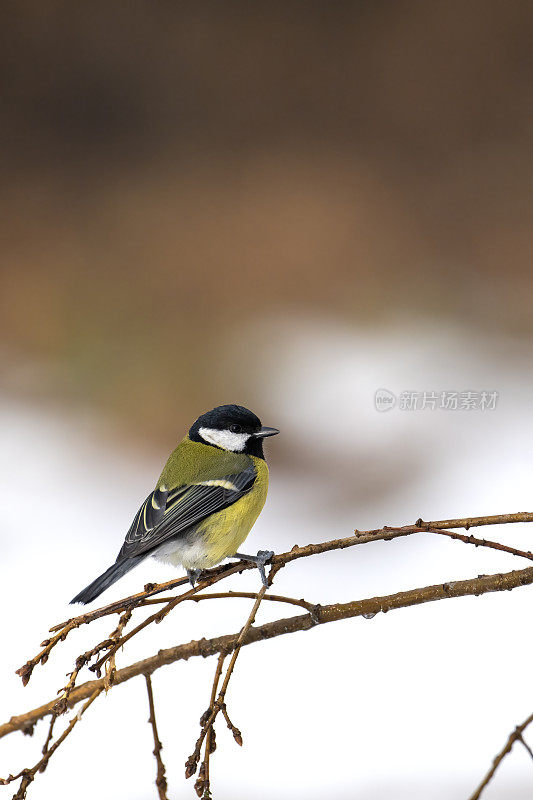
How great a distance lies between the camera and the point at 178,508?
0.79 m

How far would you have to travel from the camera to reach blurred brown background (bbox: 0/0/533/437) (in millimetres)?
2850

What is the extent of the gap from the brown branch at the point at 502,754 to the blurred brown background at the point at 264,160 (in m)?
2.30

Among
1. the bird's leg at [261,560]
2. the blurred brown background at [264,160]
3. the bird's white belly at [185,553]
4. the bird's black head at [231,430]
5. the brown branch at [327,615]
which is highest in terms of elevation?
the blurred brown background at [264,160]

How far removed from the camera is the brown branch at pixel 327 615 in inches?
22.9

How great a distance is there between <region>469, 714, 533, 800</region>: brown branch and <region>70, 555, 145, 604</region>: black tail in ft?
0.97

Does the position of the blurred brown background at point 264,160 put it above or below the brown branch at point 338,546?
above

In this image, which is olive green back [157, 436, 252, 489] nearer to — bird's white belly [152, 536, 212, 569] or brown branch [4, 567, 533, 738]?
bird's white belly [152, 536, 212, 569]

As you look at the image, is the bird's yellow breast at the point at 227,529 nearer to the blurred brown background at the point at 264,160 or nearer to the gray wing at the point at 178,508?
the gray wing at the point at 178,508

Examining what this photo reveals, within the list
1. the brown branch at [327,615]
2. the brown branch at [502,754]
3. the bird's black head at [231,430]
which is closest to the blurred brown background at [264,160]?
the bird's black head at [231,430]

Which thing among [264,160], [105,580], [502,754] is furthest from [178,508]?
[264,160]

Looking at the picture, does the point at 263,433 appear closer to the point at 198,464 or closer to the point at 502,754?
the point at 198,464

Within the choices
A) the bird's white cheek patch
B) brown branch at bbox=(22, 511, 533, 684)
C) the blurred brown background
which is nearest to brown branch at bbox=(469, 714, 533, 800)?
brown branch at bbox=(22, 511, 533, 684)

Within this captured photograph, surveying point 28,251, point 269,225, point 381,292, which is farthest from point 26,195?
point 381,292

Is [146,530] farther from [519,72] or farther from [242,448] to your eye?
[519,72]
